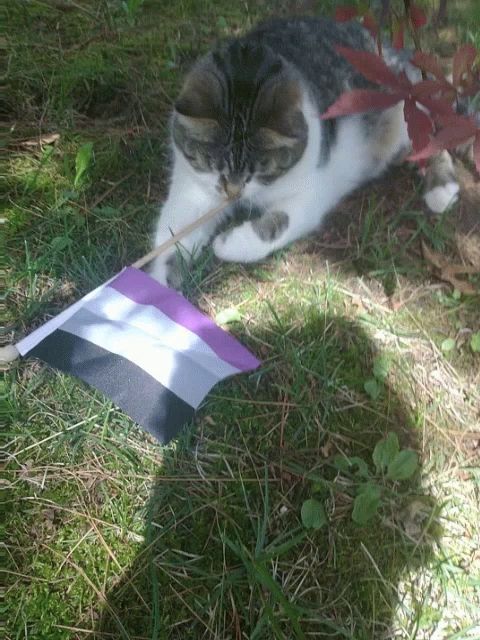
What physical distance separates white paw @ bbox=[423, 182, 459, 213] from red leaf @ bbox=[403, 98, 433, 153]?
0.77m

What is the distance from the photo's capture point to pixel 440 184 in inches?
73.2

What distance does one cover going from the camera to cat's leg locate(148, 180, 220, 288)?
167 centimetres

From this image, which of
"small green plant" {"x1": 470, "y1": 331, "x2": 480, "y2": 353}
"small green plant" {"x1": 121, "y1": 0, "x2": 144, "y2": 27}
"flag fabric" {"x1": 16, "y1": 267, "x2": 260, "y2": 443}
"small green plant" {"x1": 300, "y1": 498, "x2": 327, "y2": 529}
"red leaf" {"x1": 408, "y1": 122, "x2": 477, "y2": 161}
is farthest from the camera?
"small green plant" {"x1": 121, "y1": 0, "x2": 144, "y2": 27}

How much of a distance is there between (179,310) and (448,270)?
88 centimetres

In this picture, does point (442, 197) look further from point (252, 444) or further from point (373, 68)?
point (252, 444)

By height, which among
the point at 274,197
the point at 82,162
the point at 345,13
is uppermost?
the point at 345,13

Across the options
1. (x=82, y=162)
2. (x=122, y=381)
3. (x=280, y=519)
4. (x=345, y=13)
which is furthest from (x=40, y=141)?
(x=280, y=519)

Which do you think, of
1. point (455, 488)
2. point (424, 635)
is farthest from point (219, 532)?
point (455, 488)

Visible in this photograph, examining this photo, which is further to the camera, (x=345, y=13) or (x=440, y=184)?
(x=440, y=184)

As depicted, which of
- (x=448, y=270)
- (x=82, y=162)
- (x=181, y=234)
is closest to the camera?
(x=181, y=234)

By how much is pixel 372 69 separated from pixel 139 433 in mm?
1019

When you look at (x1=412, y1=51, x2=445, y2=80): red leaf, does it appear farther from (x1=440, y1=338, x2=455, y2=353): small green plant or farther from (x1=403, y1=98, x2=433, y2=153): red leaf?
(x1=440, y1=338, x2=455, y2=353): small green plant

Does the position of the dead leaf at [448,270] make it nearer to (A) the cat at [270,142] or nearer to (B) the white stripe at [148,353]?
(A) the cat at [270,142]

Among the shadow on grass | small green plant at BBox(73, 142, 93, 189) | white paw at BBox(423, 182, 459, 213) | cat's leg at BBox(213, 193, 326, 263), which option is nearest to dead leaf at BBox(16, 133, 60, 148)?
small green plant at BBox(73, 142, 93, 189)
